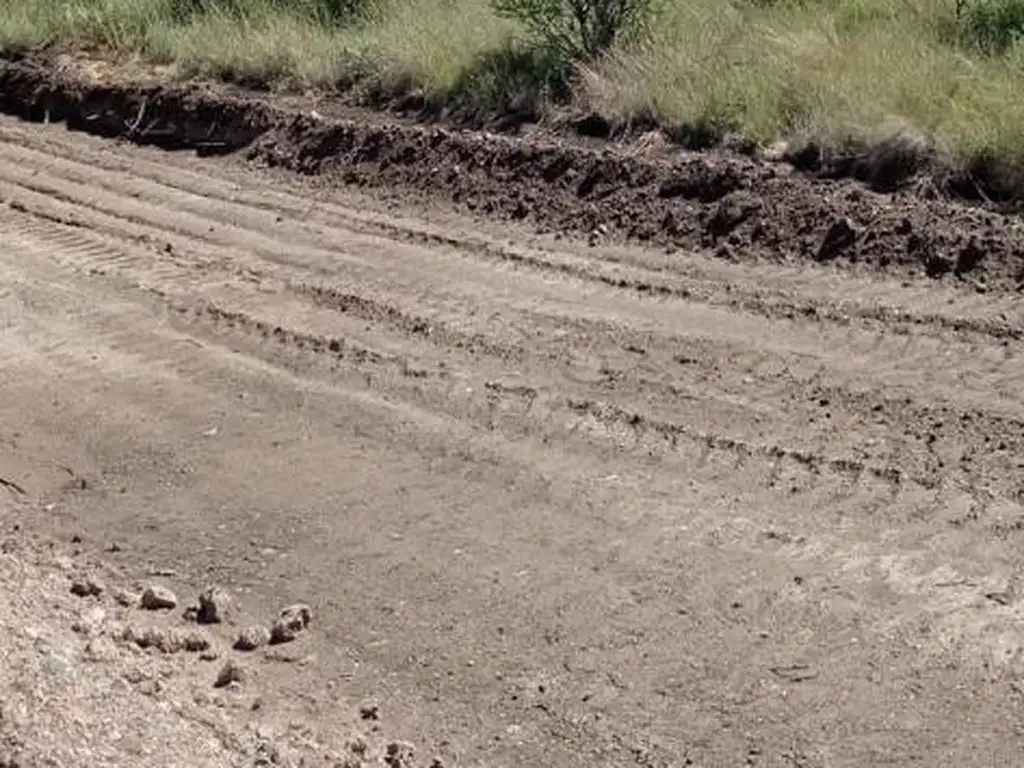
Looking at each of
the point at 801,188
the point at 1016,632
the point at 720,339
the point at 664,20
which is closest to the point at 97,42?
the point at 664,20

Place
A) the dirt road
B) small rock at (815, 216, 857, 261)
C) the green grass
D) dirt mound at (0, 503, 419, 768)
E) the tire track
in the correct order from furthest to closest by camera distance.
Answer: the green grass
small rock at (815, 216, 857, 261)
the tire track
the dirt road
dirt mound at (0, 503, 419, 768)

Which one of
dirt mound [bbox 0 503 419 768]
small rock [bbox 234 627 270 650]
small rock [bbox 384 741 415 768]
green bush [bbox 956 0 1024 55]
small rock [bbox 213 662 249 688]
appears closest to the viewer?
dirt mound [bbox 0 503 419 768]

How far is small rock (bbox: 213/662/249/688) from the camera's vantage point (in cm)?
526

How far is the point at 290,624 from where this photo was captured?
5625 mm

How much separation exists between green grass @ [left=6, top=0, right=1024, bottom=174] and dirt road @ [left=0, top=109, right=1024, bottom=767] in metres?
1.40

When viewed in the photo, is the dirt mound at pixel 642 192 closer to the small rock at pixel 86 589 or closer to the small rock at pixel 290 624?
the small rock at pixel 290 624

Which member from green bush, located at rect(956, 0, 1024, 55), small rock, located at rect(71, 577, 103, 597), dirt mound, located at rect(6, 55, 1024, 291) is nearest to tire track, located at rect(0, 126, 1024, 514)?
dirt mound, located at rect(6, 55, 1024, 291)

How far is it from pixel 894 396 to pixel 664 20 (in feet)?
18.7

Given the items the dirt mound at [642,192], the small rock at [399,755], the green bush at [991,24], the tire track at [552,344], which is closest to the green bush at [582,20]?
the dirt mound at [642,192]

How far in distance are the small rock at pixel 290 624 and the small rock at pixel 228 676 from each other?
298 mm

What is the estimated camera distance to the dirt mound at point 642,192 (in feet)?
27.2

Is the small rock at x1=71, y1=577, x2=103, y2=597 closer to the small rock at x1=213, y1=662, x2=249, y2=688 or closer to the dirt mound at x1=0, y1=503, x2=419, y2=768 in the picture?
the dirt mound at x1=0, y1=503, x2=419, y2=768

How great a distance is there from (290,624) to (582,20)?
7.11 metres

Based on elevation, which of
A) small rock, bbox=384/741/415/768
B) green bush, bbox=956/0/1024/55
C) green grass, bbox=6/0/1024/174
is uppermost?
green bush, bbox=956/0/1024/55
